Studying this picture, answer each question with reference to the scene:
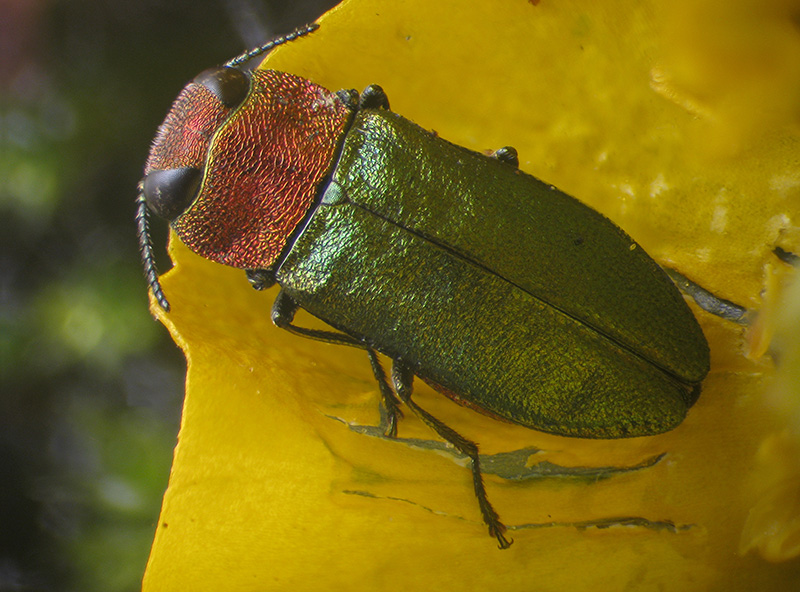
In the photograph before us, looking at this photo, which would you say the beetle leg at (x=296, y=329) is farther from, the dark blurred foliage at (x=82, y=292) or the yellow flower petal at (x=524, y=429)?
the dark blurred foliage at (x=82, y=292)

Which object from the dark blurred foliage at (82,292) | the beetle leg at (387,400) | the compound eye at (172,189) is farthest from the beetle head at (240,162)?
the beetle leg at (387,400)

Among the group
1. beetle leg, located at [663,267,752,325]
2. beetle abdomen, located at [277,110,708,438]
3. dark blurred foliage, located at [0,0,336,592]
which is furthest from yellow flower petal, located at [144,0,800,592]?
dark blurred foliage, located at [0,0,336,592]

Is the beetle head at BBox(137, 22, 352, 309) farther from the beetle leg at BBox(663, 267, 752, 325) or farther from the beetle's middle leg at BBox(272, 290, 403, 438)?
the beetle leg at BBox(663, 267, 752, 325)

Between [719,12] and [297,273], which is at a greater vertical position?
[719,12]

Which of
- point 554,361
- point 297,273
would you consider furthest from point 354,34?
point 554,361

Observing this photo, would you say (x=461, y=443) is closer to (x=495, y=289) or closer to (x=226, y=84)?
(x=495, y=289)

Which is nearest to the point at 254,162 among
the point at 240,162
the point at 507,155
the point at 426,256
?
the point at 240,162

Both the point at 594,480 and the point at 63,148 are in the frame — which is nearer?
the point at 594,480

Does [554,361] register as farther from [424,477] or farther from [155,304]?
[155,304]
